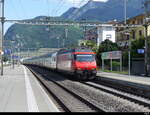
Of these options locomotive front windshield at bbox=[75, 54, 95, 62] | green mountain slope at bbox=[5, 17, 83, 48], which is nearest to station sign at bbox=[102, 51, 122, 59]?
locomotive front windshield at bbox=[75, 54, 95, 62]

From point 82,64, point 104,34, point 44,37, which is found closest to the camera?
point 82,64

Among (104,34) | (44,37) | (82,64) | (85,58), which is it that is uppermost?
(104,34)

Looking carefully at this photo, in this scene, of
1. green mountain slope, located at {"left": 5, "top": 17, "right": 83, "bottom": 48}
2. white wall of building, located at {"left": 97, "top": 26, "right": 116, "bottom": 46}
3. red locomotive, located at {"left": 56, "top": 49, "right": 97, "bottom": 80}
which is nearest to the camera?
red locomotive, located at {"left": 56, "top": 49, "right": 97, "bottom": 80}

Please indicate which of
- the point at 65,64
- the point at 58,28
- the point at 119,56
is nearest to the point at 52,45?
the point at 58,28

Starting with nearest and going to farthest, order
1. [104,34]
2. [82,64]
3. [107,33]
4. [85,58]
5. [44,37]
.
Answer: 1. [82,64]
2. [85,58]
3. [104,34]
4. [107,33]
5. [44,37]

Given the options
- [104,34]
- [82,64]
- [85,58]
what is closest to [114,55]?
[85,58]

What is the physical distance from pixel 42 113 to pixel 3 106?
7.63ft

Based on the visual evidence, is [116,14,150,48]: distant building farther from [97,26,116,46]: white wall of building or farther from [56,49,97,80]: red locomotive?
[56,49,97,80]: red locomotive

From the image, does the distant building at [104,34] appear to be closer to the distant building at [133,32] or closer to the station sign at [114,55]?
the distant building at [133,32]

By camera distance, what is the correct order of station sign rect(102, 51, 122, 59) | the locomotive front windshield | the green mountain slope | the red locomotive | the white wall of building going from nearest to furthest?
1. the red locomotive
2. the locomotive front windshield
3. station sign rect(102, 51, 122, 59)
4. the green mountain slope
5. the white wall of building

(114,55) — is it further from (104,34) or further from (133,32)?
(104,34)

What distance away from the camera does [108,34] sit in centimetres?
11644

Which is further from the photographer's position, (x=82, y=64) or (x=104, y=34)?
(x=104, y=34)

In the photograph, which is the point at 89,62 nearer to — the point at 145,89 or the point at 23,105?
the point at 145,89
